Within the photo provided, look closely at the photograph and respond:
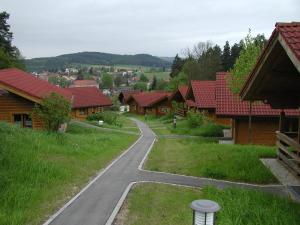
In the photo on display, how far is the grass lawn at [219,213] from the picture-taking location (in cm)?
878

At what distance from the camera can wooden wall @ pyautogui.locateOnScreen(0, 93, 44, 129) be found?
24312 mm

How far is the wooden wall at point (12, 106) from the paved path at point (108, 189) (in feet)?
27.7

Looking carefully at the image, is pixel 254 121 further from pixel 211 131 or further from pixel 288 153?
pixel 288 153

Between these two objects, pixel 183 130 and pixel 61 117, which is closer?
pixel 61 117

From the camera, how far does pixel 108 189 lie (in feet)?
43.5

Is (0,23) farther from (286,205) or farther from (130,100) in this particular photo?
(286,205)

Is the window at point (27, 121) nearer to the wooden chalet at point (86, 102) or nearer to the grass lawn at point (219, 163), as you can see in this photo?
the grass lawn at point (219, 163)

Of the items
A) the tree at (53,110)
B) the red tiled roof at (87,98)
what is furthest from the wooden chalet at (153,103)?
the tree at (53,110)

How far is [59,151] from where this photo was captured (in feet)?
58.1

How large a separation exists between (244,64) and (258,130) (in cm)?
627

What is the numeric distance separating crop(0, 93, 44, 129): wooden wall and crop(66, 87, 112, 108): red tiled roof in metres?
32.2

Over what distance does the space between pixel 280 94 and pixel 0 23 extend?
4715cm

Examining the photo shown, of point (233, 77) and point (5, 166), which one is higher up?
point (233, 77)

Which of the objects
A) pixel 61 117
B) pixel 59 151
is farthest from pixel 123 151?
pixel 59 151
